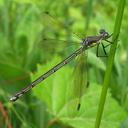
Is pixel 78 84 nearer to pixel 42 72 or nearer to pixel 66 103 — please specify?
pixel 66 103

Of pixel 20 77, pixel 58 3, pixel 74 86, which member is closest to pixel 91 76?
pixel 20 77

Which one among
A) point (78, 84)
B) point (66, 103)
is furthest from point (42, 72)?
point (78, 84)

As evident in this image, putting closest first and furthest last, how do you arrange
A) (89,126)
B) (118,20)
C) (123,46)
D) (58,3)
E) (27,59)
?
(118,20)
(89,126)
(27,59)
(123,46)
(58,3)

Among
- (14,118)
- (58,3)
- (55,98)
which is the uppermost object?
(58,3)

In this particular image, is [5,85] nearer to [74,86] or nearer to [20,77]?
[20,77]

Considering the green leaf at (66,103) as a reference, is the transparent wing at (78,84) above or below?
above

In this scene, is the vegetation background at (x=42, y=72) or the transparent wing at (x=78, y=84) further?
the vegetation background at (x=42, y=72)
